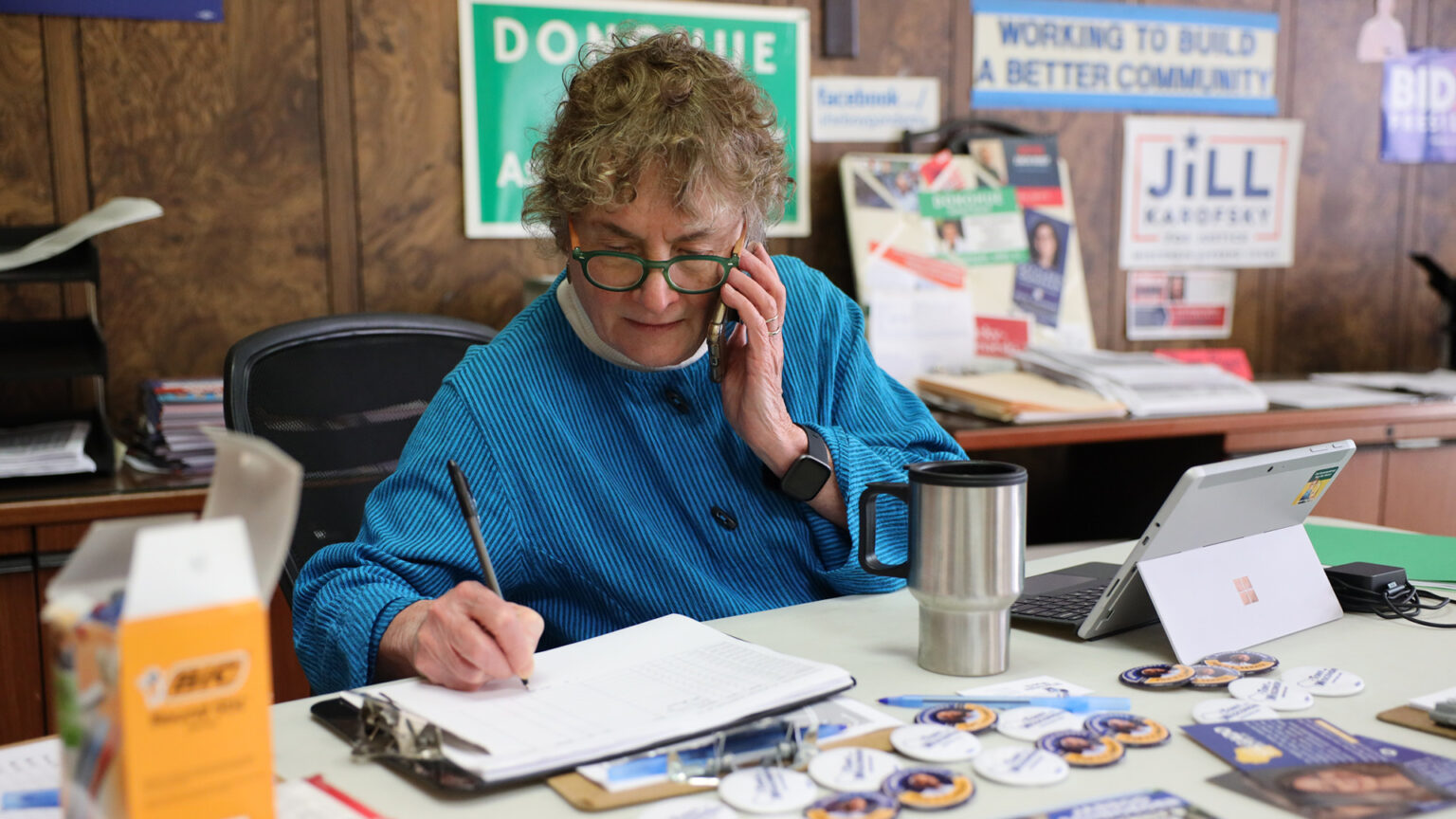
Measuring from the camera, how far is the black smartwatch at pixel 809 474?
4.19 ft

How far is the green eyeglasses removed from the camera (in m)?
1.21

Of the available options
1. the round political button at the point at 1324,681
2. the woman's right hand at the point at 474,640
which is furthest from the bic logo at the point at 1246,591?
the woman's right hand at the point at 474,640

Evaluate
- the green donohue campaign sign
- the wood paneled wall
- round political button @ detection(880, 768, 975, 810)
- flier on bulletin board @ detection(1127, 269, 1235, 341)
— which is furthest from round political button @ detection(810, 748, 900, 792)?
flier on bulletin board @ detection(1127, 269, 1235, 341)

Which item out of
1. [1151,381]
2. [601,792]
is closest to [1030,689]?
[601,792]

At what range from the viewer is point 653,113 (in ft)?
4.00

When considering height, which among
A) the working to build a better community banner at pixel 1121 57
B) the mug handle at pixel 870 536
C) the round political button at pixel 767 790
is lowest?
the round political button at pixel 767 790

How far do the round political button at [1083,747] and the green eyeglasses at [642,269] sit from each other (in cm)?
61

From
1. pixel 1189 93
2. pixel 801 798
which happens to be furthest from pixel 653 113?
pixel 1189 93

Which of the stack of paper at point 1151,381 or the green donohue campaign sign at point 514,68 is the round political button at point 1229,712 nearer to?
the stack of paper at point 1151,381

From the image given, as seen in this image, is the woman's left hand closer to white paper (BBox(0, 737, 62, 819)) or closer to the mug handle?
the mug handle

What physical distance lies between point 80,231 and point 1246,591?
170 cm

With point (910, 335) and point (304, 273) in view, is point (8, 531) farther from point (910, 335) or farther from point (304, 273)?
point (910, 335)

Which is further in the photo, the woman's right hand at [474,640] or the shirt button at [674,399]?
the shirt button at [674,399]

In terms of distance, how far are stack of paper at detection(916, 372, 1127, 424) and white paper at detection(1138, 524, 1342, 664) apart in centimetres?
100
